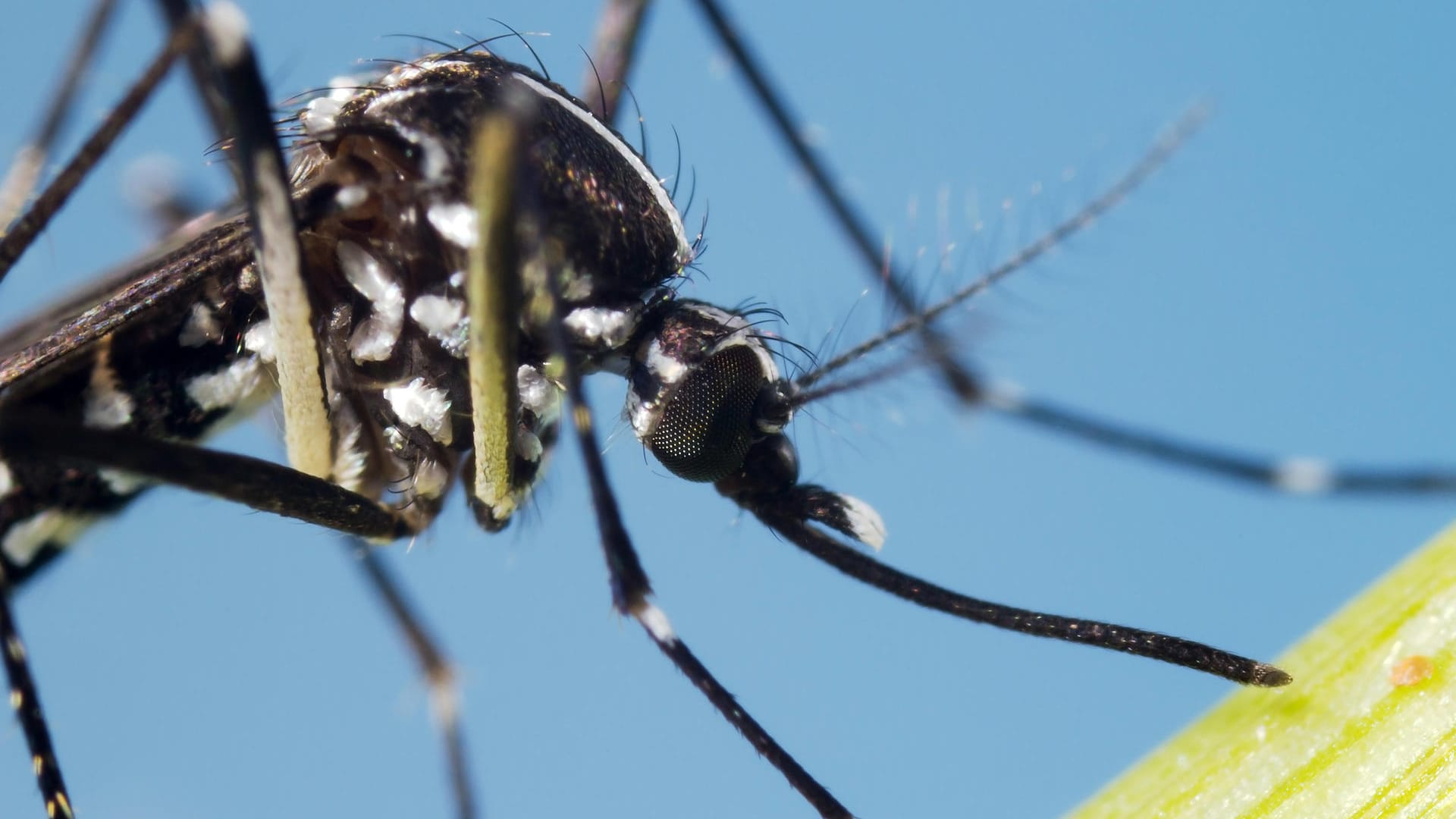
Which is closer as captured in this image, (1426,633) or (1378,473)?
(1426,633)

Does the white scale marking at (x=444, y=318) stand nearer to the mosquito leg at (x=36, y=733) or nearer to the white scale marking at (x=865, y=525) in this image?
the white scale marking at (x=865, y=525)

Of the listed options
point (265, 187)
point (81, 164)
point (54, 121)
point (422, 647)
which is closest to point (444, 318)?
point (265, 187)

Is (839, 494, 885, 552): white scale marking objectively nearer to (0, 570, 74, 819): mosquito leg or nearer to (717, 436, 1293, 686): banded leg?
(717, 436, 1293, 686): banded leg

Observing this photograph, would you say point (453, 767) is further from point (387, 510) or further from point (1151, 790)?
point (1151, 790)

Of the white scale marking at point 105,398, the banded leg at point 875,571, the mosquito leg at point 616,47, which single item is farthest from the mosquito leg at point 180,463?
the mosquito leg at point 616,47

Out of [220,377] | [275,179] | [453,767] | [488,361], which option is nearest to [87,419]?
[220,377]
